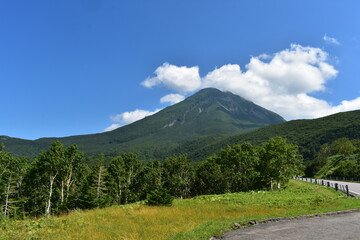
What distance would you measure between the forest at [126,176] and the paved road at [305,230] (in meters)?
28.7

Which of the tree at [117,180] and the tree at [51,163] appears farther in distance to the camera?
the tree at [117,180]

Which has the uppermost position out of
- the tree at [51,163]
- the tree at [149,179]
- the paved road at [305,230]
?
the tree at [51,163]

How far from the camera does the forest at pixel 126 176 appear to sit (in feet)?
151

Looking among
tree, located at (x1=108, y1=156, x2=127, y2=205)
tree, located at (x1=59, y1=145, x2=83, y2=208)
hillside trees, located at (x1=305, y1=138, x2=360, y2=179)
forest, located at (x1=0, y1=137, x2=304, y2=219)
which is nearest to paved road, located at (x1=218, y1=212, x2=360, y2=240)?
forest, located at (x1=0, y1=137, x2=304, y2=219)

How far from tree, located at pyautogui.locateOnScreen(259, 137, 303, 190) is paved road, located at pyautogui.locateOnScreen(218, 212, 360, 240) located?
113ft

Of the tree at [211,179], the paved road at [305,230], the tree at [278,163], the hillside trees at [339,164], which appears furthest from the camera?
the hillside trees at [339,164]

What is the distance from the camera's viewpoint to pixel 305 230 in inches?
422

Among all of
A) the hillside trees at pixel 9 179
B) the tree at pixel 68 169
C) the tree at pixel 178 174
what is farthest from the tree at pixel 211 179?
the hillside trees at pixel 9 179

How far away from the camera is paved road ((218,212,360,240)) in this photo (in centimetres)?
973

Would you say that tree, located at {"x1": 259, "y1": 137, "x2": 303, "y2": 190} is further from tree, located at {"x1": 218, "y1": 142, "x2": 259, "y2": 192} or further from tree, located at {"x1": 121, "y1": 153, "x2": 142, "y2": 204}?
tree, located at {"x1": 121, "y1": 153, "x2": 142, "y2": 204}

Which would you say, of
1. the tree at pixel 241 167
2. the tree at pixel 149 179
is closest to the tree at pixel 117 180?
the tree at pixel 149 179

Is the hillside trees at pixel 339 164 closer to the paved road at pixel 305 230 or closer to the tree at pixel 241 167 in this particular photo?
the tree at pixel 241 167

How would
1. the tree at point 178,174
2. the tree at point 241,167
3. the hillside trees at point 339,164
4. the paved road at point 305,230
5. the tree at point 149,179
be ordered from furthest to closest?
the hillside trees at point 339,164, the tree at point 149,179, the tree at point 178,174, the tree at point 241,167, the paved road at point 305,230

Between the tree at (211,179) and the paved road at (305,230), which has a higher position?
the paved road at (305,230)
